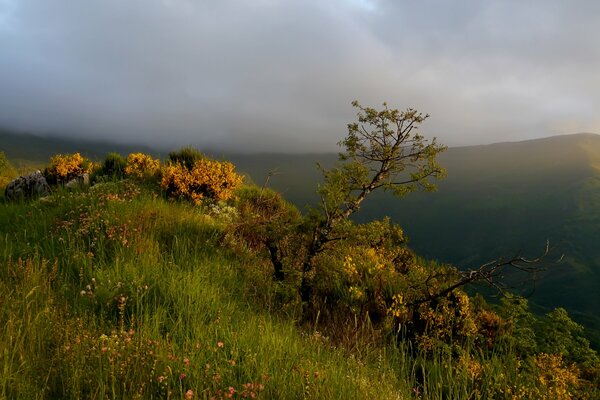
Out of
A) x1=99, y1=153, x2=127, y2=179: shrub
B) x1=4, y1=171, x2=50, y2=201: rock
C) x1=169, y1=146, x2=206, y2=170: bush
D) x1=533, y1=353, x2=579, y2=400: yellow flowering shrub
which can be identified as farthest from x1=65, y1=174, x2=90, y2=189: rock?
x1=533, y1=353, x2=579, y2=400: yellow flowering shrub

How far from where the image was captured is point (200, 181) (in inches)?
448

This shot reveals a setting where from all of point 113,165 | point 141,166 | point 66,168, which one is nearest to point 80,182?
point 141,166

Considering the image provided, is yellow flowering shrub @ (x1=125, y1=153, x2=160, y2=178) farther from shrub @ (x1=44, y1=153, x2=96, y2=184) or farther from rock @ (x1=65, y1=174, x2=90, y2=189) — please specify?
shrub @ (x1=44, y1=153, x2=96, y2=184)

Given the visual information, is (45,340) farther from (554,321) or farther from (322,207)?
(554,321)

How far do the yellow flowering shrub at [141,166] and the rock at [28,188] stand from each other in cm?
241

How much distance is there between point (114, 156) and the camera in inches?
617

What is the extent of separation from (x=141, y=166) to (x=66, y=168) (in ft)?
11.0

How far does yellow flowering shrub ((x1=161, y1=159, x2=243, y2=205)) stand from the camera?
1111 centimetres

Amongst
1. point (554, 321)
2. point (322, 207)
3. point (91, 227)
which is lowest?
point (554, 321)

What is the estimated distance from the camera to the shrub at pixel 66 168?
15.2m

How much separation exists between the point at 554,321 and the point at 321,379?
518 centimetres

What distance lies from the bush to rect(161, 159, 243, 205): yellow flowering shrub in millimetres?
1380

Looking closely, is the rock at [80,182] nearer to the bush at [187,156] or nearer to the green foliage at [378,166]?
the bush at [187,156]

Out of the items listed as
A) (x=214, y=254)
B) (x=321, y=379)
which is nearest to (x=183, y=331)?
(x=321, y=379)
